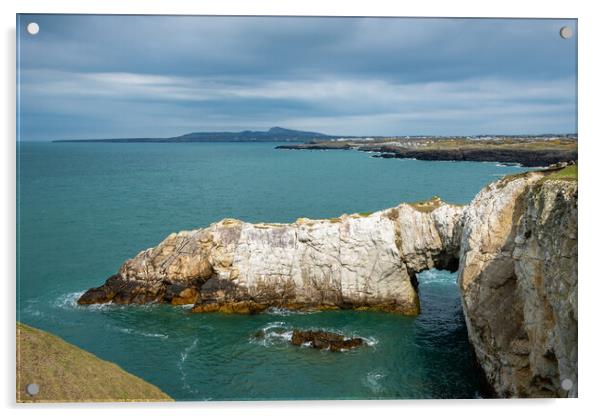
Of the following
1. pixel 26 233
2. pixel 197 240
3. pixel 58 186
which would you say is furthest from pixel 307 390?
pixel 197 240

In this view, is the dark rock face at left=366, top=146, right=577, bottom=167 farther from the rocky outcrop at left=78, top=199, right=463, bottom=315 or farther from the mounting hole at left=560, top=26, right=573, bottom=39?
the mounting hole at left=560, top=26, right=573, bottom=39

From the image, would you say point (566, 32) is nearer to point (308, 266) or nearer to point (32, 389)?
point (32, 389)

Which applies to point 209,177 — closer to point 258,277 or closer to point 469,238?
point 258,277

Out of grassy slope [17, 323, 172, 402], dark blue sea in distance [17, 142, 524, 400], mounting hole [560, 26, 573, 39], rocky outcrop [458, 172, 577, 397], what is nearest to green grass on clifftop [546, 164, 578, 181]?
rocky outcrop [458, 172, 577, 397]

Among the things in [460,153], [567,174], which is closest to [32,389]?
[567,174]

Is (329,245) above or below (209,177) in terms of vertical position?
below
